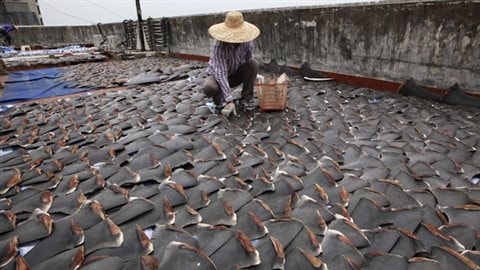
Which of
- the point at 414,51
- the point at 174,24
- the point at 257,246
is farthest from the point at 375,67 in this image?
the point at 174,24

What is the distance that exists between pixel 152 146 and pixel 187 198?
0.77 m

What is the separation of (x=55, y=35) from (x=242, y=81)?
18.4 metres

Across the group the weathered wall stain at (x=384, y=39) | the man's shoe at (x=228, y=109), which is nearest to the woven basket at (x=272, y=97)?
the man's shoe at (x=228, y=109)

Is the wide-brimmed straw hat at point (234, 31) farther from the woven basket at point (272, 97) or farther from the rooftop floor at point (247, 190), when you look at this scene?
the rooftop floor at point (247, 190)

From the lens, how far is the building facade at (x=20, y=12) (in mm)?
22134

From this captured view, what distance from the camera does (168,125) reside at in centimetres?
279

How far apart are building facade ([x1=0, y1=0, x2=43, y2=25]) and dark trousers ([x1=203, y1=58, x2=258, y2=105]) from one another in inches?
1026

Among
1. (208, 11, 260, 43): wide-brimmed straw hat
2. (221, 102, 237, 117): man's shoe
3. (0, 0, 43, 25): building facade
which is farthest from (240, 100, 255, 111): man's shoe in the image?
(0, 0, 43, 25): building facade

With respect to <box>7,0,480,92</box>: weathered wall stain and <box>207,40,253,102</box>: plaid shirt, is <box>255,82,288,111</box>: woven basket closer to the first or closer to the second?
<box>207,40,253,102</box>: plaid shirt

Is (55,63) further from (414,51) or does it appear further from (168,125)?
(414,51)

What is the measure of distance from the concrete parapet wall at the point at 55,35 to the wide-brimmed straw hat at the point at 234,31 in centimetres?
1520

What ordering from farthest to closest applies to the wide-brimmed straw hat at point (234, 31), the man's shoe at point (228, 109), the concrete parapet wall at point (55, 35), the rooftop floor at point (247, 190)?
the concrete parapet wall at point (55, 35)
the man's shoe at point (228, 109)
the wide-brimmed straw hat at point (234, 31)
the rooftop floor at point (247, 190)

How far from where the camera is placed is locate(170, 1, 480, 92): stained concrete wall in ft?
10.3

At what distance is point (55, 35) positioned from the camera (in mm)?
17594
